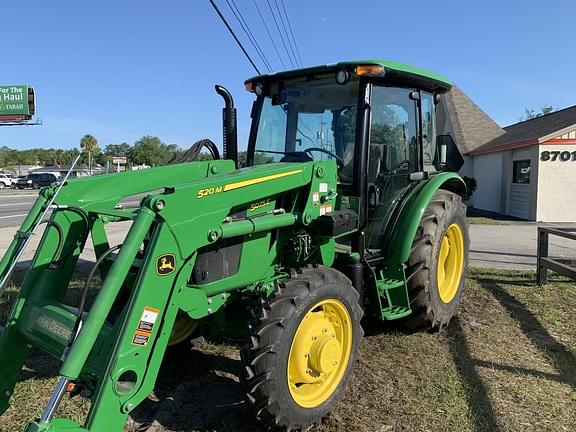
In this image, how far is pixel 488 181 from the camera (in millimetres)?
20875

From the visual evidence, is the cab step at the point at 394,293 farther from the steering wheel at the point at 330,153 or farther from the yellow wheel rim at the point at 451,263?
the steering wheel at the point at 330,153

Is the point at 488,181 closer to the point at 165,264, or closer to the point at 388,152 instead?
the point at 388,152

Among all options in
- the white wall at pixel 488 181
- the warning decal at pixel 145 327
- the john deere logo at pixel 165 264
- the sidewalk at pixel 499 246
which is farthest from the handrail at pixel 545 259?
the white wall at pixel 488 181

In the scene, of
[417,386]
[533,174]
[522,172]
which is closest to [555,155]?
[533,174]

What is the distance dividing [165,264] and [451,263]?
3574mm

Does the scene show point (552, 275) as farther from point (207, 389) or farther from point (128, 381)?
point (128, 381)

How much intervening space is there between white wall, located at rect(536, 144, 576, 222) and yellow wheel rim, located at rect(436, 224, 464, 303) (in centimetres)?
1266

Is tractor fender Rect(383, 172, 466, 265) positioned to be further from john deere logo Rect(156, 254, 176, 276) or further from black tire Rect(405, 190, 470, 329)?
john deere logo Rect(156, 254, 176, 276)

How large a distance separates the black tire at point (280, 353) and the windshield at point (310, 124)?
4.11 feet

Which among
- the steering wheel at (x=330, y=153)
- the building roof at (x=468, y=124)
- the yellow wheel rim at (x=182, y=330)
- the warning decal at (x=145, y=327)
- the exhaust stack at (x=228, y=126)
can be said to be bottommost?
the yellow wheel rim at (x=182, y=330)

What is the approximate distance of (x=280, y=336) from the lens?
2889mm

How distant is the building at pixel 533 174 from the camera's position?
16188 mm

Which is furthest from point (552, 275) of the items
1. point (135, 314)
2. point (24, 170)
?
point (24, 170)

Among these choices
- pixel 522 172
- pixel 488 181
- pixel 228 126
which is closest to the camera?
pixel 228 126
